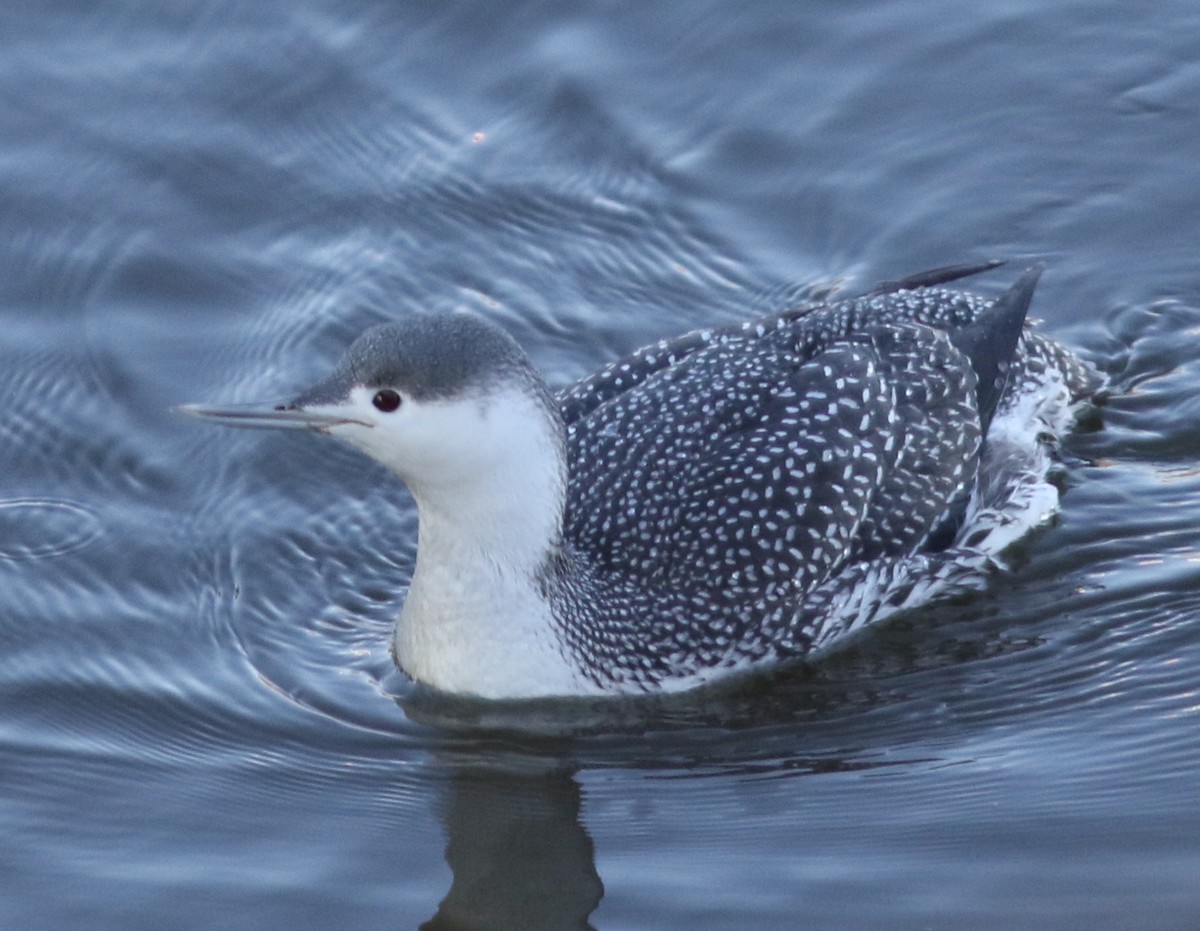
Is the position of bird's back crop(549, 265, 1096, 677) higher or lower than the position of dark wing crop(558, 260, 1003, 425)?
lower

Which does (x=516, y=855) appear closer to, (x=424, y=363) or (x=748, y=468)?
(x=424, y=363)

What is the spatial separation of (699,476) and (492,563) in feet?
3.13

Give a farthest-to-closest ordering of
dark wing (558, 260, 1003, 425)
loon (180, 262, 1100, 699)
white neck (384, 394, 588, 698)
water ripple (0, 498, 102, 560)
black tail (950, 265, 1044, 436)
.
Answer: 1. black tail (950, 265, 1044, 436)
2. dark wing (558, 260, 1003, 425)
3. water ripple (0, 498, 102, 560)
4. white neck (384, 394, 588, 698)
5. loon (180, 262, 1100, 699)

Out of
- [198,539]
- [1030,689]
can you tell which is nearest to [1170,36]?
[1030,689]

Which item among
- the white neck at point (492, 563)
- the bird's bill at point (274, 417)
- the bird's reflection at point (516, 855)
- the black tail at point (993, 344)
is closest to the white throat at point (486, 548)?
the white neck at point (492, 563)

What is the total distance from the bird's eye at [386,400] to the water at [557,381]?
1225 mm

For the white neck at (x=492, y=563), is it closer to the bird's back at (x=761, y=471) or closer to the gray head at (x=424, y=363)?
the gray head at (x=424, y=363)

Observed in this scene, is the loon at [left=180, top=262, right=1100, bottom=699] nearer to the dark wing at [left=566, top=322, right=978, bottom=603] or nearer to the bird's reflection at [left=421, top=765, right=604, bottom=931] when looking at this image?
the dark wing at [left=566, top=322, right=978, bottom=603]

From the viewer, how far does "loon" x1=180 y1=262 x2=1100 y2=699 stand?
695 centimetres

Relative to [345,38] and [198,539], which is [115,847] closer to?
[198,539]

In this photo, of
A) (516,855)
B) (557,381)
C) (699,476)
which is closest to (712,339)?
(699,476)

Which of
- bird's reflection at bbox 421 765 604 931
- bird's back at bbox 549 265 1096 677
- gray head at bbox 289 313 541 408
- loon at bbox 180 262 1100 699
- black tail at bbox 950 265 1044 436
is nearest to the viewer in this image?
bird's reflection at bbox 421 765 604 931

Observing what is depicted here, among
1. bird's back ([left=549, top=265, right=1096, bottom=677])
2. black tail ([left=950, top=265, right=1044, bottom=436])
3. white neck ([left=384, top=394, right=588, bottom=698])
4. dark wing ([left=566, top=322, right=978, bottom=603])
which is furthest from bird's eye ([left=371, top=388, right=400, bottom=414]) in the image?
black tail ([left=950, top=265, right=1044, bottom=436])

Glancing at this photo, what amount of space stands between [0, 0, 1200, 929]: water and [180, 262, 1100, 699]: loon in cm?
18
